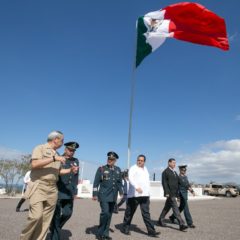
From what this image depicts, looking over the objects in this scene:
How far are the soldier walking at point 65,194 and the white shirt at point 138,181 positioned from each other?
2.11 m

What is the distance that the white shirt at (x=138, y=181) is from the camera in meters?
8.48

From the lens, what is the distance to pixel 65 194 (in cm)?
658

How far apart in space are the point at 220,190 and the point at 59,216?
4016 cm

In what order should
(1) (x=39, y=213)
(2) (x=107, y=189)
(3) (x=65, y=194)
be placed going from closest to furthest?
(1) (x=39, y=213)
(3) (x=65, y=194)
(2) (x=107, y=189)

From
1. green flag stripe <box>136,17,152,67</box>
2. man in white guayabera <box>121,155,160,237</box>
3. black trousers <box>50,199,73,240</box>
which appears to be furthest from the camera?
green flag stripe <box>136,17,152,67</box>

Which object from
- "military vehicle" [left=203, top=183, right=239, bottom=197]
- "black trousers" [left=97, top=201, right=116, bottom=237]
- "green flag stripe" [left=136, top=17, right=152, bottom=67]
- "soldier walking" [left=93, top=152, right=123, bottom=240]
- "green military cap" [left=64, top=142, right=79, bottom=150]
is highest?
"green flag stripe" [left=136, top=17, right=152, bottom=67]

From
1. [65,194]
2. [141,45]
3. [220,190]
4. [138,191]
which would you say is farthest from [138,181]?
[220,190]

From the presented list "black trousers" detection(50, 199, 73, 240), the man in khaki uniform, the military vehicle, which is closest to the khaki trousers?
the man in khaki uniform

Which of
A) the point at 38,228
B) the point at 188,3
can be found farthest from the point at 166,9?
the point at 38,228

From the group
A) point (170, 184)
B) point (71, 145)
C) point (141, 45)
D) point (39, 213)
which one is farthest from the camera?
point (141, 45)

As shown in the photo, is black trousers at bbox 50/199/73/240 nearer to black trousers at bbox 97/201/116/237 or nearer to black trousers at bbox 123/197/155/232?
black trousers at bbox 97/201/116/237

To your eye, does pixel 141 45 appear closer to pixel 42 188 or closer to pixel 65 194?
pixel 65 194

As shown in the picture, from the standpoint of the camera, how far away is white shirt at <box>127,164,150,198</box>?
8.48m

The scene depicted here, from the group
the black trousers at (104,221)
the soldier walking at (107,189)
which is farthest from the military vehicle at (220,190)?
the black trousers at (104,221)
